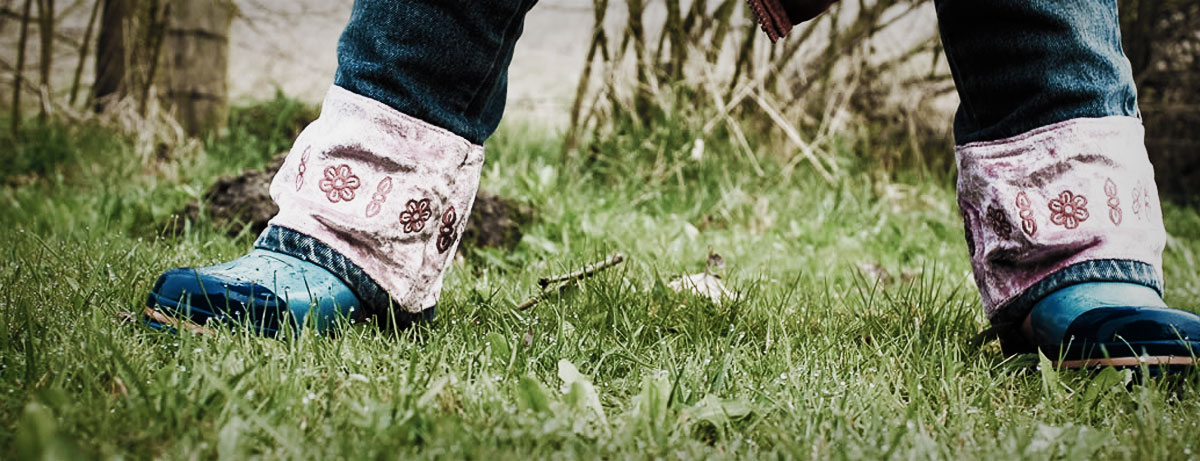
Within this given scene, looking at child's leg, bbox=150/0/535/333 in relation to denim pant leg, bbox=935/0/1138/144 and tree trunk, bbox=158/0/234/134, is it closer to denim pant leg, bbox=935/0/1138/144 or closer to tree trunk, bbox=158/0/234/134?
denim pant leg, bbox=935/0/1138/144

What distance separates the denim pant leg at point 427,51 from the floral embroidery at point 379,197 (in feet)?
0.36

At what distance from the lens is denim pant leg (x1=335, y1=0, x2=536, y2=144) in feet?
3.87

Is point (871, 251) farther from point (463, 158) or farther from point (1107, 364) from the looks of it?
point (463, 158)

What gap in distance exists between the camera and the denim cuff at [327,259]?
1.20 meters

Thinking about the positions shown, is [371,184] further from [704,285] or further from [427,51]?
[704,285]

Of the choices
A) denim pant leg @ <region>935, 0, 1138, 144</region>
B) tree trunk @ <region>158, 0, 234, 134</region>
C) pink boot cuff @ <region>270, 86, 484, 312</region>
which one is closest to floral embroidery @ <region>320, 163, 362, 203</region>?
pink boot cuff @ <region>270, 86, 484, 312</region>

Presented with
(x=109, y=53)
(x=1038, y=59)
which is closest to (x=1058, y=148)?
(x=1038, y=59)

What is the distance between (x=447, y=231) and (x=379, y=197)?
0.45ft

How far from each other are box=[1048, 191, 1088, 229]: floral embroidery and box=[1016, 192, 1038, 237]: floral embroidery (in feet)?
0.09

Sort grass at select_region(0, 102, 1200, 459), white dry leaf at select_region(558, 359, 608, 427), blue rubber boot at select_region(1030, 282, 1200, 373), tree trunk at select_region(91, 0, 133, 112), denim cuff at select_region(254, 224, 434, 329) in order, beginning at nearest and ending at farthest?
grass at select_region(0, 102, 1200, 459), white dry leaf at select_region(558, 359, 608, 427), blue rubber boot at select_region(1030, 282, 1200, 373), denim cuff at select_region(254, 224, 434, 329), tree trunk at select_region(91, 0, 133, 112)

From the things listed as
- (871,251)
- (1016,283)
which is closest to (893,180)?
(871,251)

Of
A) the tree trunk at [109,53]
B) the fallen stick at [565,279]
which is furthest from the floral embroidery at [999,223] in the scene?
the tree trunk at [109,53]

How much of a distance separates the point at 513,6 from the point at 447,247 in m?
0.39

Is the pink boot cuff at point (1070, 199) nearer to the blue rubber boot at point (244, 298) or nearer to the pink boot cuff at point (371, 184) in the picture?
the pink boot cuff at point (371, 184)
